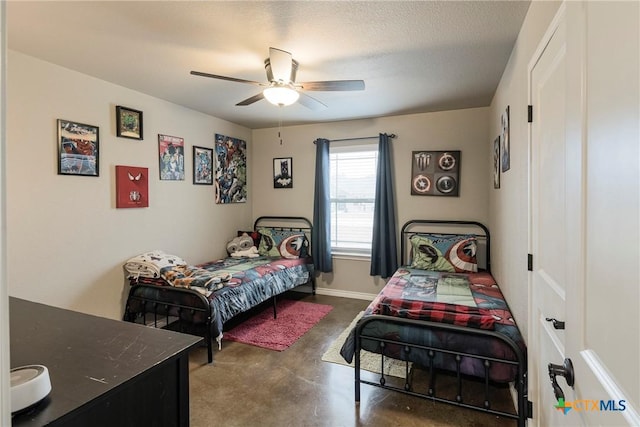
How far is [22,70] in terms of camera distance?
2.38m

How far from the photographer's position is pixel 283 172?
4836mm

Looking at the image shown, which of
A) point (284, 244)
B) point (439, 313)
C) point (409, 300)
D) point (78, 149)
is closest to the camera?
point (439, 313)

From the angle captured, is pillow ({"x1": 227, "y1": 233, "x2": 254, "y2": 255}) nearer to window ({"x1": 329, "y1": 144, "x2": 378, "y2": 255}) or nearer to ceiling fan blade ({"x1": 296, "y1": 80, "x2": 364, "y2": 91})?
window ({"x1": 329, "y1": 144, "x2": 378, "y2": 255})

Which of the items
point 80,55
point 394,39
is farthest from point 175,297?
point 394,39

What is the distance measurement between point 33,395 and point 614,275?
1299 mm

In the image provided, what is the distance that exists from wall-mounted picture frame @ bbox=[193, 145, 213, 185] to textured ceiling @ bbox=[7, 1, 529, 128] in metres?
0.84

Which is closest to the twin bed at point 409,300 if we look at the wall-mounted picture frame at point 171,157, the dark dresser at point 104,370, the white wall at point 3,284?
the wall-mounted picture frame at point 171,157

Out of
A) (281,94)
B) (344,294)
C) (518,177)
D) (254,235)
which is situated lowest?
(344,294)

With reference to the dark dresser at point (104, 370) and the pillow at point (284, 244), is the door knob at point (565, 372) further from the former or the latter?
the pillow at point (284, 244)

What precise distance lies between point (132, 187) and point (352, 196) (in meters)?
2.66

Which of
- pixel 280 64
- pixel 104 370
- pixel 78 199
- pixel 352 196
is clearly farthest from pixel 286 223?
pixel 104 370

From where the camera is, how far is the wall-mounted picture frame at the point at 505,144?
243cm

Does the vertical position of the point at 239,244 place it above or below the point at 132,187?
below

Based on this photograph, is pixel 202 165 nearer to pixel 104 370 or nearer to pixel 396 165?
pixel 396 165
